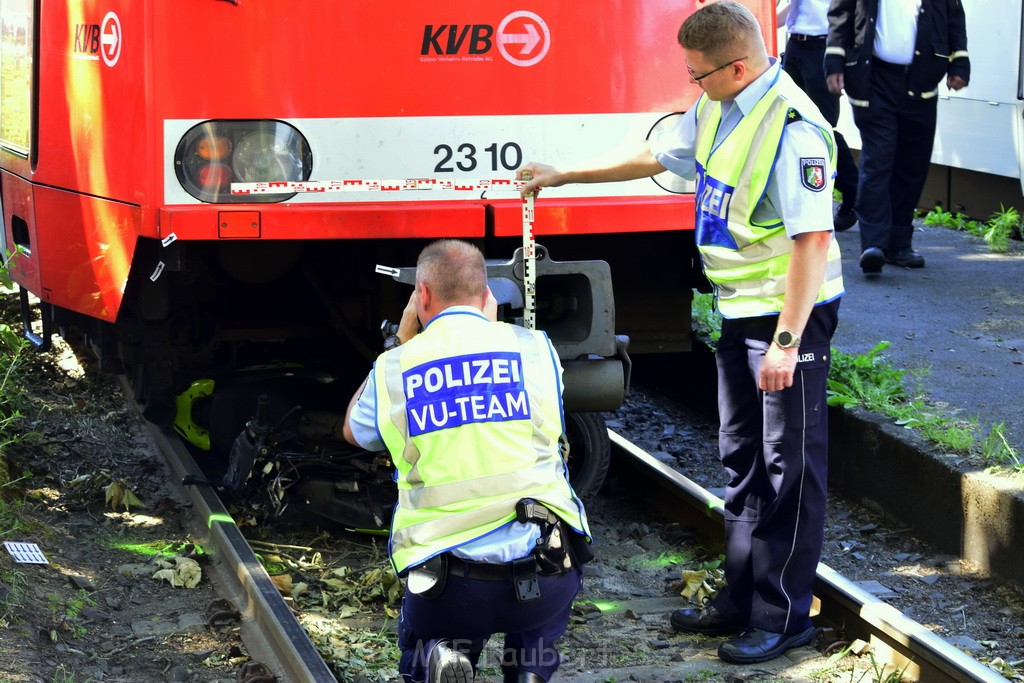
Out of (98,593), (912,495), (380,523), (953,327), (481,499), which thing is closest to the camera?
(481,499)

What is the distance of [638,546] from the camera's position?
16.5ft

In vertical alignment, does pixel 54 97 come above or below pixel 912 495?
above

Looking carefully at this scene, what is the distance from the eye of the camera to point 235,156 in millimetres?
4469

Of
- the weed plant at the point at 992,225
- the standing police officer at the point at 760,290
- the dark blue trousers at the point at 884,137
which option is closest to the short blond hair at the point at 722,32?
the standing police officer at the point at 760,290

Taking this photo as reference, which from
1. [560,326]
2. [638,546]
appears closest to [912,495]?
[638,546]

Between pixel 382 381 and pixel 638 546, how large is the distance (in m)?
2.11

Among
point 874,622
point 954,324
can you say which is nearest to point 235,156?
point 874,622

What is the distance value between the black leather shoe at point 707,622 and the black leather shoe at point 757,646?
154mm

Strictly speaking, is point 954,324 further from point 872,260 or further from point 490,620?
point 490,620

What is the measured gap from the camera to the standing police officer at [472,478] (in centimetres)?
308

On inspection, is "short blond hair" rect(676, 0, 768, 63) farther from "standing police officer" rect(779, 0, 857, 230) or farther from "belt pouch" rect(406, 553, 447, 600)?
"standing police officer" rect(779, 0, 857, 230)

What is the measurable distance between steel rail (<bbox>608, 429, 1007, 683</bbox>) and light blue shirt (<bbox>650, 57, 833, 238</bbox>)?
1.14 m

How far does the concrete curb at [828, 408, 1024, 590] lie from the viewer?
183 inches

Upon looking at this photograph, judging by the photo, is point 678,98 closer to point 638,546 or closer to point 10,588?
point 638,546
